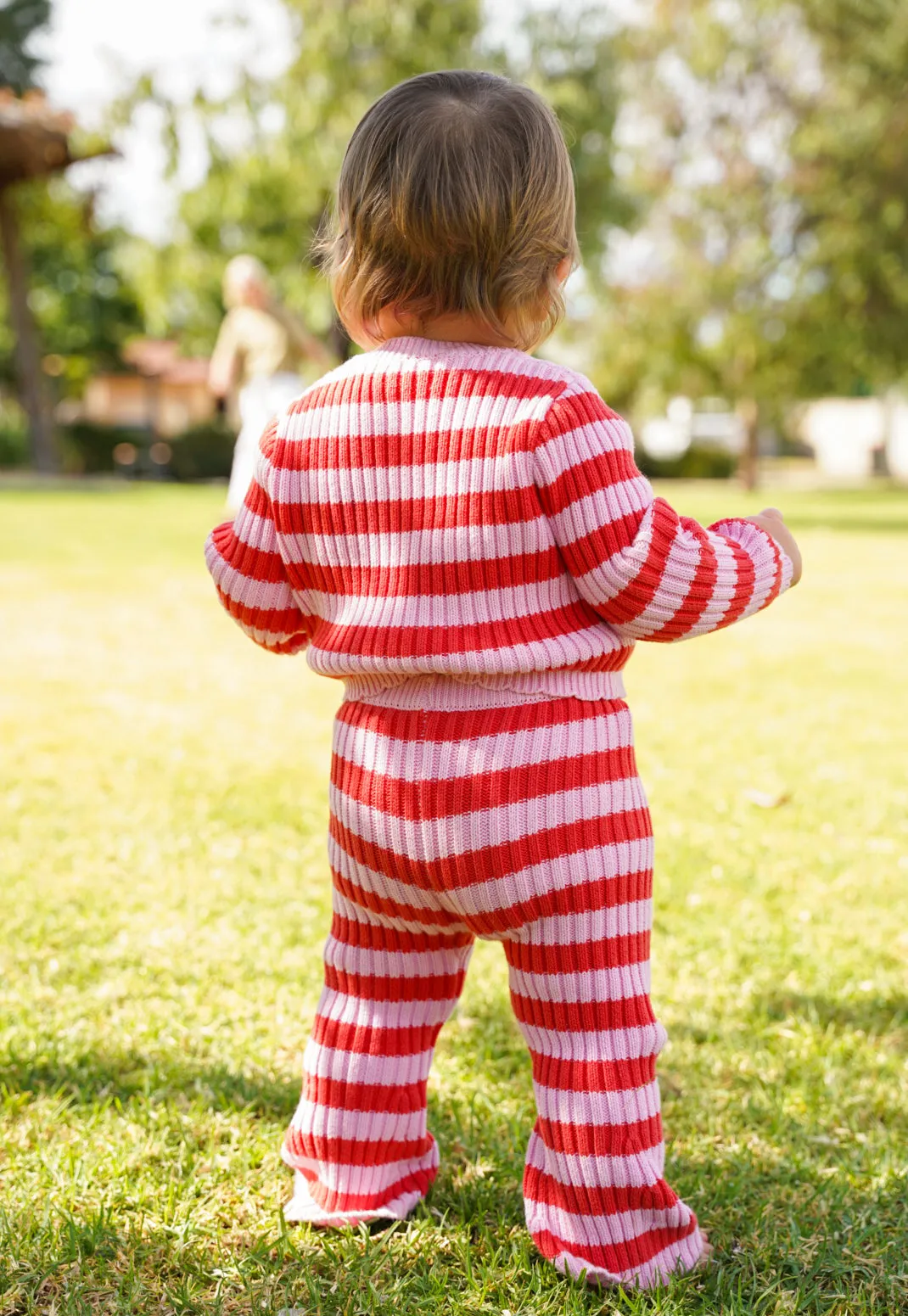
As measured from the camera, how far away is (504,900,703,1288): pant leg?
1708 mm

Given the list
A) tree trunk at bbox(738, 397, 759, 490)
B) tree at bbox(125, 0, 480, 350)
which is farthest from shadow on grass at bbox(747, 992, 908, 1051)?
tree trunk at bbox(738, 397, 759, 490)

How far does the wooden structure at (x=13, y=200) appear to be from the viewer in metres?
18.7

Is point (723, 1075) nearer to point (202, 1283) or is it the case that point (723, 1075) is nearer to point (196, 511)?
point (202, 1283)

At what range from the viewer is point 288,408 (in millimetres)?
1837

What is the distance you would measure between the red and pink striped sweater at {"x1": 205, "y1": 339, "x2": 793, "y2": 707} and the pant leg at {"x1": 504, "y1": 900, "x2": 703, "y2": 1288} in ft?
1.06

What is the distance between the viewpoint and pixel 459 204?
165 centimetres

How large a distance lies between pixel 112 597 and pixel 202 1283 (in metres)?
6.71

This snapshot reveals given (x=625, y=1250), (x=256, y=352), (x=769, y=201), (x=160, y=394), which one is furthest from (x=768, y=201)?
(x=160, y=394)

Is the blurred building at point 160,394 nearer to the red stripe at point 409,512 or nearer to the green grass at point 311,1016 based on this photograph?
the green grass at point 311,1016

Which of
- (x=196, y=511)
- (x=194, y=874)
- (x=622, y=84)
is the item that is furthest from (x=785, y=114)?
(x=194, y=874)

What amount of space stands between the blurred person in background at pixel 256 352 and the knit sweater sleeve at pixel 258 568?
874 centimetres

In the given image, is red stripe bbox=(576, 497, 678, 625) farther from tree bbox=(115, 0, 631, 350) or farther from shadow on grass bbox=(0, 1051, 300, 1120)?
tree bbox=(115, 0, 631, 350)

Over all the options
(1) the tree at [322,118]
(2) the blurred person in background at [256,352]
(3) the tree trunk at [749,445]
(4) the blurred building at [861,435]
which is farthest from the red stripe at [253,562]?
(4) the blurred building at [861,435]

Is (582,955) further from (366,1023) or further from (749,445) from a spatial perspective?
(749,445)
